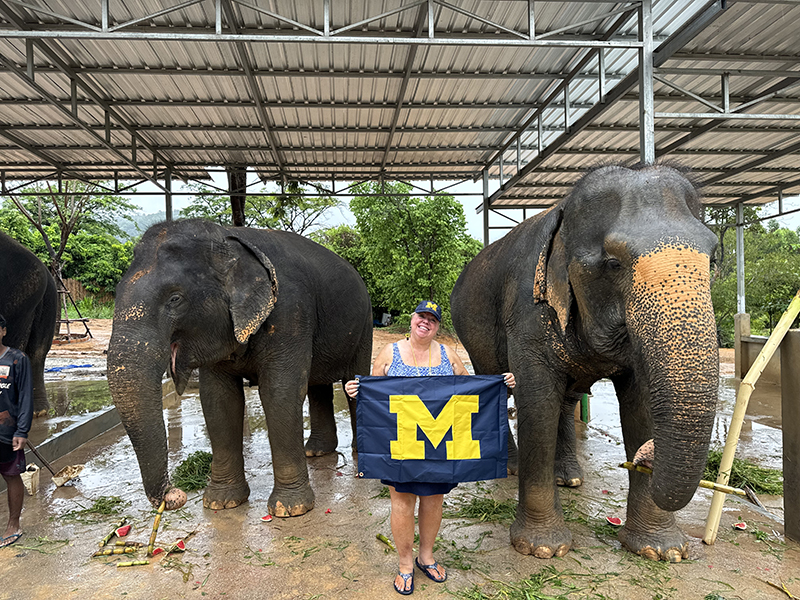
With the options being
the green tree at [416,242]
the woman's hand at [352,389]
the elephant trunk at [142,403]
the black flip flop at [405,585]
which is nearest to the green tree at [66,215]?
the green tree at [416,242]

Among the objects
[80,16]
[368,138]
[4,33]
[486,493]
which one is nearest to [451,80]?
[368,138]

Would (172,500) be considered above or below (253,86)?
below

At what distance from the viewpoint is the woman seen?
3.27 metres

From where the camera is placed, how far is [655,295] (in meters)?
2.68

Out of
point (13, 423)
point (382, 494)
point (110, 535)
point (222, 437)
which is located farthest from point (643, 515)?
point (13, 423)

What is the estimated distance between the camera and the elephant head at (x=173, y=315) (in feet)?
11.2

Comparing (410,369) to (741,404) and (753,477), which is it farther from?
(753,477)

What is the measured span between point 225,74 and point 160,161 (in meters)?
5.23

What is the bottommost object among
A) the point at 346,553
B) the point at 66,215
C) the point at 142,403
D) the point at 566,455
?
the point at 346,553

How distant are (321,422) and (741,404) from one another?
421 centimetres

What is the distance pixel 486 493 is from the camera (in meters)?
5.00

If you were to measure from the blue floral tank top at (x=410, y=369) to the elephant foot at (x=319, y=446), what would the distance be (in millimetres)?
3140

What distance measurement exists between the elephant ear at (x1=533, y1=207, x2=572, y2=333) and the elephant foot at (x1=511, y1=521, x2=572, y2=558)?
138cm

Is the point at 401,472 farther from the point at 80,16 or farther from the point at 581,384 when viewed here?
the point at 80,16
